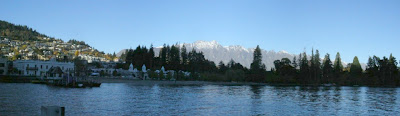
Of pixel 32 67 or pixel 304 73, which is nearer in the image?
pixel 32 67

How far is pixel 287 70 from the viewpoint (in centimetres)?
18550

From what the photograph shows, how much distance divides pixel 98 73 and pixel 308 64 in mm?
110203

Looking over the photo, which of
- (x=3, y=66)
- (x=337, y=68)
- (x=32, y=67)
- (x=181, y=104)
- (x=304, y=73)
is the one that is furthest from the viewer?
(x=337, y=68)

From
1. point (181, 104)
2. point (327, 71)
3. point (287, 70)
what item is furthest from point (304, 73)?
point (181, 104)

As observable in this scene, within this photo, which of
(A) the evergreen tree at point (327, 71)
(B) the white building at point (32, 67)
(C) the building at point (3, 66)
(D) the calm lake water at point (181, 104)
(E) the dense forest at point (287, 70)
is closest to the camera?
(D) the calm lake water at point (181, 104)

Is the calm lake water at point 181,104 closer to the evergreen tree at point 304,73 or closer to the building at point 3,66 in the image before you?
the building at point 3,66

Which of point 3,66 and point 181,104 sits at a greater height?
point 3,66

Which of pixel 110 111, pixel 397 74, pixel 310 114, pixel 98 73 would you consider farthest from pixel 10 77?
pixel 397 74

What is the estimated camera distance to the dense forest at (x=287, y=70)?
586 ft

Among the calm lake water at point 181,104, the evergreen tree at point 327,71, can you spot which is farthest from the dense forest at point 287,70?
the calm lake water at point 181,104

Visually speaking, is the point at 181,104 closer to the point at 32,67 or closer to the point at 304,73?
the point at 32,67

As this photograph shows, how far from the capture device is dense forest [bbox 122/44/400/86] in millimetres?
178625

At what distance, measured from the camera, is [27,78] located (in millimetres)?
122688

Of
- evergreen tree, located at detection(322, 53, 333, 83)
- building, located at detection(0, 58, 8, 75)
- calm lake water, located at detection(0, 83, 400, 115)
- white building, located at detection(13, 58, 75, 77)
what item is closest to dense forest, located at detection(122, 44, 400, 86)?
evergreen tree, located at detection(322, 53, 333, 83)
